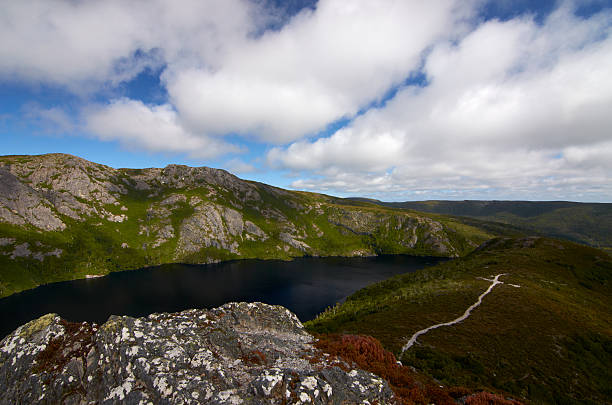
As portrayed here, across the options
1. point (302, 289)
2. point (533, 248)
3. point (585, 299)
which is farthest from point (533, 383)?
point (302, 289)

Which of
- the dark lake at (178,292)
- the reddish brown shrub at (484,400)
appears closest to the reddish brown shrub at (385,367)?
the reddish brown shrub at (484,400)

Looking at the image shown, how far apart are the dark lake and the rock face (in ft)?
323

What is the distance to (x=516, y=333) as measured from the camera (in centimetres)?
4153

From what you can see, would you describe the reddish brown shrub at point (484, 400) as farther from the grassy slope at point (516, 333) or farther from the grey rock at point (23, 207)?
the grey rock at point (23, 207)

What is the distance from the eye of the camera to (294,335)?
2406 centimetres

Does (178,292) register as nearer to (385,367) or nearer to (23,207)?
(385,367)

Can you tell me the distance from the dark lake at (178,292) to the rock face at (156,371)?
323 feet

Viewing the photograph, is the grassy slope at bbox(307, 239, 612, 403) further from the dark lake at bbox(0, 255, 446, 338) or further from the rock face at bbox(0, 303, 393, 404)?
the dark lake at bbox(0, 255, 446, 338)

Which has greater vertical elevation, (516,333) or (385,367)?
(385,367)

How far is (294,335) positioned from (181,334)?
10.8 meters

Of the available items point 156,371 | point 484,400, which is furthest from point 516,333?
point 156,371

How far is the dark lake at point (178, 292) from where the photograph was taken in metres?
112

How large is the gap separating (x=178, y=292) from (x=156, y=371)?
481ft

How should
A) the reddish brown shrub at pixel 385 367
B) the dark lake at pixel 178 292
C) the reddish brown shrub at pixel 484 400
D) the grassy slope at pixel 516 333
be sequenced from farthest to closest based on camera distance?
the dark lake at pixel 178 292 → the grassy slope at pixel 516 333 → the reddish brown shrub at pixel 484 400 → the reddish brown shrub at pixel 385 367
